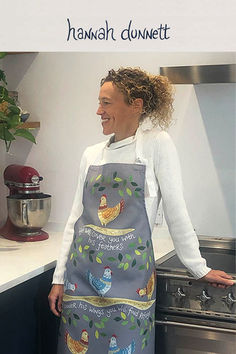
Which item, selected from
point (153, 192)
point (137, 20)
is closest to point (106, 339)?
point (153, 192)

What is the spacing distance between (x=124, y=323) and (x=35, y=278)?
319 mm

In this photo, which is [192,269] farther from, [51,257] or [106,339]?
[51,257]

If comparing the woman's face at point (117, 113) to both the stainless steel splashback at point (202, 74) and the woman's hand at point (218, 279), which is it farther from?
the woman's hand at point (218, 279)

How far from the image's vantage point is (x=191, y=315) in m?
1.40

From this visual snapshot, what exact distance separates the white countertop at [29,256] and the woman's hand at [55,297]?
0.06m

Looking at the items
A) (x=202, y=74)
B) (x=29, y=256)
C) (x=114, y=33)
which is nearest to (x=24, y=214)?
(x=29, y=256)

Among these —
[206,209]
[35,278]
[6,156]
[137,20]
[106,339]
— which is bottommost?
[106,339]

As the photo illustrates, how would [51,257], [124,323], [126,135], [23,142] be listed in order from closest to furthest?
[124,323] → [126,135] → [51,257] → [23,142]

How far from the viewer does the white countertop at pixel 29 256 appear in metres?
1.33

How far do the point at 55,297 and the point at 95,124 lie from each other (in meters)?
0.62

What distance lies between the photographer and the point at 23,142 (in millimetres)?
1916

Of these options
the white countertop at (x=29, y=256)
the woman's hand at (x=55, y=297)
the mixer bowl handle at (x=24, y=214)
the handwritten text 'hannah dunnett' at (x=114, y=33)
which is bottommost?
the woman's hand at (x=55, y=297)

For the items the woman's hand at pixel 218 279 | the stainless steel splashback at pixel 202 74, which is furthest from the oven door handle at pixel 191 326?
the stainless steel splashback at pixel 202 74

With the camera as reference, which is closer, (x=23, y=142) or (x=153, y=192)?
(x=153, y=192)
